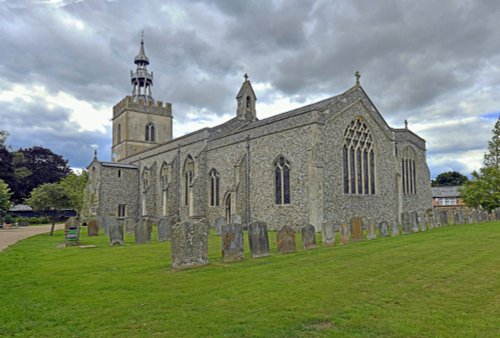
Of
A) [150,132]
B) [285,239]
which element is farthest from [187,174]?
[285,239]

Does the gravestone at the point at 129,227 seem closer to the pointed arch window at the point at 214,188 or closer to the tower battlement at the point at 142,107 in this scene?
the pointed arch window at the point at 214,188

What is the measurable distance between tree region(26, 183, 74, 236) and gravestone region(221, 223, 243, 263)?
16.2 m

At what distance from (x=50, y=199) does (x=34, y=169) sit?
28063 millimetres

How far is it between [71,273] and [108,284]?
1956 mm

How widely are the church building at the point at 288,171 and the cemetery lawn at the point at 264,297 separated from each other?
395 inches

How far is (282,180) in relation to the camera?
21859 millimetres

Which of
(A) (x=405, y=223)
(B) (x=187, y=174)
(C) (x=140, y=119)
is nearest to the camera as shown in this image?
(A) (x=405, y=223)

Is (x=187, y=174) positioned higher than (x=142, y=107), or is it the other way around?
(x=142, y=107)

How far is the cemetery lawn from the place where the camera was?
16.1 feet

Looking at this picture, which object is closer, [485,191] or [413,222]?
[413,222]

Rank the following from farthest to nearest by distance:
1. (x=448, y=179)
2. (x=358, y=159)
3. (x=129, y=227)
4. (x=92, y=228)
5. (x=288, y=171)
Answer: (x=448, y=179)
(x=358, y=159)
(x=129, y=227)
(x=288, y=171)
(x=92, y=228)

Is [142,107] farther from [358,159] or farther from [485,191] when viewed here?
[485,191]

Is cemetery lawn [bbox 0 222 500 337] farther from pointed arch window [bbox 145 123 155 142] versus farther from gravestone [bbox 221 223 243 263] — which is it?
pointed arch window [bbox 145 123 155 142]

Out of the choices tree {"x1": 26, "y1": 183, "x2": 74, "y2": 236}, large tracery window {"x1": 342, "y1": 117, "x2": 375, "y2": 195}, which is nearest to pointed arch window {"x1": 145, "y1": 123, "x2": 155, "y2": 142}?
tree {"x1": 26, "y1": 183, "x2": 74, "y2": 236}
